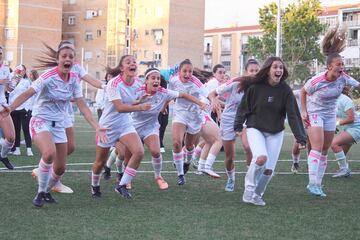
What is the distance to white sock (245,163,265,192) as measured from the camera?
28.5ft

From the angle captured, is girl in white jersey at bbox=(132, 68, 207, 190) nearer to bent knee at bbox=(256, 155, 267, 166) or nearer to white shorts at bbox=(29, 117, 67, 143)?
white shorts at bbox=(29, 117, 67, 143)

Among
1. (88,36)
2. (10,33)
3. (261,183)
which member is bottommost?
(261,183)

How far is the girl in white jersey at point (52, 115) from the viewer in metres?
8.41

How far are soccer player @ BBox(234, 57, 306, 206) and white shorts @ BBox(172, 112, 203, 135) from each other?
2656 millimetres

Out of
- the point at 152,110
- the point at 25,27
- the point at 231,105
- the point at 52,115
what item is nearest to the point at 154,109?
the point at 152,110

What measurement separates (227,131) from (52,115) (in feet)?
10.5

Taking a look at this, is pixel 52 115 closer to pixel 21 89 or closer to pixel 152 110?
pixel 152 110

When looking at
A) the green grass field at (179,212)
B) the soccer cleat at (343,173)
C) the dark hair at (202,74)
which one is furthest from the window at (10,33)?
the soccer cleat at (343,173)

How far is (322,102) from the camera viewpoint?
10.1 metres

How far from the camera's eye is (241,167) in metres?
14.1

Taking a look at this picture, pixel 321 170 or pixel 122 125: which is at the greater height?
pixel 122 125

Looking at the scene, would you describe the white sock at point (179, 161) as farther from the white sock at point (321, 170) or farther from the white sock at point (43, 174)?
the white sock at point (43, 174)

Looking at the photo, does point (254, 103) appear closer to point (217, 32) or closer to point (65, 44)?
point (65, 44)

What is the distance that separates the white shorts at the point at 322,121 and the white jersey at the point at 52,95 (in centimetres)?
387
